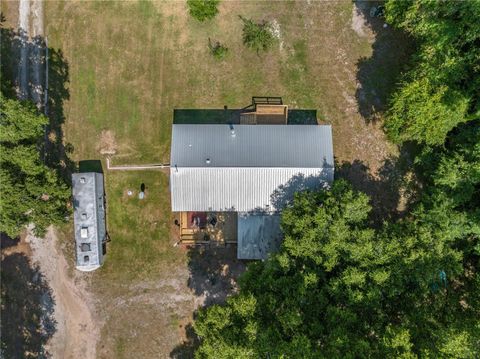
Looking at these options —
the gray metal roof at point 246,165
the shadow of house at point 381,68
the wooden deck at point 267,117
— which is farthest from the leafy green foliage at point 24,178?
the shadow of house at point 381,68

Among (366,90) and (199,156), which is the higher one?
(366,90)

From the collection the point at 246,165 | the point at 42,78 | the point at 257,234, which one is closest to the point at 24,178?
the point at 42,78

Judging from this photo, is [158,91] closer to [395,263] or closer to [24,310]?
[24,310]

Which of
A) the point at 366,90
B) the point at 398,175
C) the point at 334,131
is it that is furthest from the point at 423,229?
the point at 366,90

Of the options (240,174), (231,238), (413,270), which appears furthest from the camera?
(231,238)

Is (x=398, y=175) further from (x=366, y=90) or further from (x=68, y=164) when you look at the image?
(x=68, y=164)

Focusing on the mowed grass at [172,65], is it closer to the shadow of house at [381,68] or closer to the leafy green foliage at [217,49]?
the leafy green foliage at [217,49]

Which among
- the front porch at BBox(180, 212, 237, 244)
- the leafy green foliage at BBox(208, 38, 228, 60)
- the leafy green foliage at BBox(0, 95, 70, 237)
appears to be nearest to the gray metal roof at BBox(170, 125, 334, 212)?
the front porch at BBox(180, 212, 237, 244)
